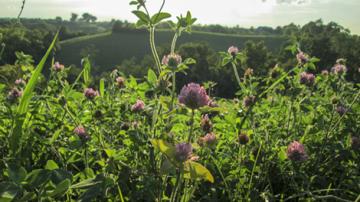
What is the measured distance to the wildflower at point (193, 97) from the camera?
3.62ft

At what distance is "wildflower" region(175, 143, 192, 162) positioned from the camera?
925 mm

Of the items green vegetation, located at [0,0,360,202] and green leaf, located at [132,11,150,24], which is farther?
green leaf, located at [132,11,150,24]

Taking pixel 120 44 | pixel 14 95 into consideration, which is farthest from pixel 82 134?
pixel 120 44

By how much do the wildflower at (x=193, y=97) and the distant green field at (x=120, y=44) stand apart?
5424 cm

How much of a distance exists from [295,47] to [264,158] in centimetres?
124

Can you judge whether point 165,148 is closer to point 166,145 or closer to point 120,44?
point 166,145

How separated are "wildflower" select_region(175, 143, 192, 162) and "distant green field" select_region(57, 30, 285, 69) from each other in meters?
54.4

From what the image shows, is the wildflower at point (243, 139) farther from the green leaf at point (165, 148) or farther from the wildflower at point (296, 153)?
the green leaf at point (165, 148)

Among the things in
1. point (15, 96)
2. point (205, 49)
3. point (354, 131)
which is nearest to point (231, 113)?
point (354, 131)

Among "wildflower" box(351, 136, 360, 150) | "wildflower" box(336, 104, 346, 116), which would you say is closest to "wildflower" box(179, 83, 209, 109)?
"wildflower" box(351, 136, 360, 150)

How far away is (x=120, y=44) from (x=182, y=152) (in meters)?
62.5

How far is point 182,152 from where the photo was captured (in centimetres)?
94

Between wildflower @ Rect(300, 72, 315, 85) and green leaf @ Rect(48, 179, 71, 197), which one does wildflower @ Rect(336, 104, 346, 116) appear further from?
green leaf @ Rect(48, 179, 71, 197)

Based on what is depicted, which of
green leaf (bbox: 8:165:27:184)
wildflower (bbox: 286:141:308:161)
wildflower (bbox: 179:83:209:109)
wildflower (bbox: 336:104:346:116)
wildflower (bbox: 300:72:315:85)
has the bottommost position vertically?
wildflower (bbox: 286:141:308:161)
